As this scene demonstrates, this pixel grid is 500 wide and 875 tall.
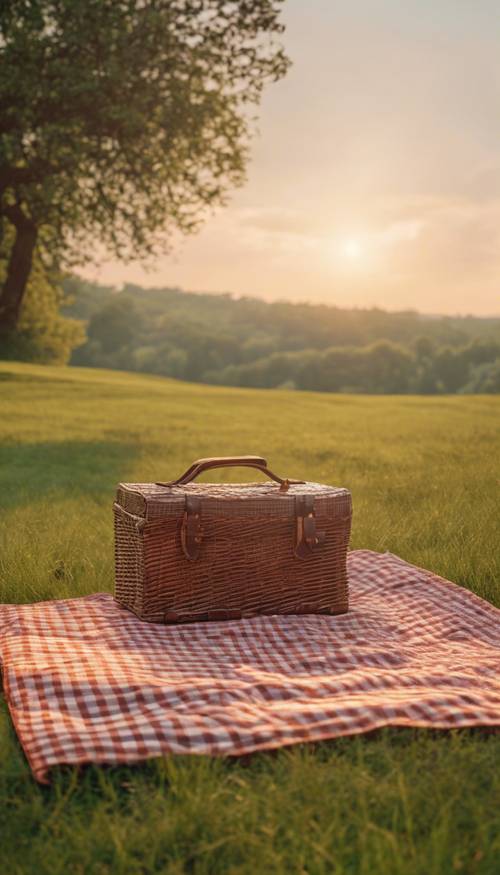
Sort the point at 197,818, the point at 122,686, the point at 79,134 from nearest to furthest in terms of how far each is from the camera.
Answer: the point at 197,818, the point at 122,686, the point at 79,134

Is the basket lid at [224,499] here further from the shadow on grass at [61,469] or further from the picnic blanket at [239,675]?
the shadow on grass at [61,469]

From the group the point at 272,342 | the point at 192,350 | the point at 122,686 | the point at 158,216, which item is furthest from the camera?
the point at 272,342

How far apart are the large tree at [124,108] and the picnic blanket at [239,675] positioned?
1766 centimetres

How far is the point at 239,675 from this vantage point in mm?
3760

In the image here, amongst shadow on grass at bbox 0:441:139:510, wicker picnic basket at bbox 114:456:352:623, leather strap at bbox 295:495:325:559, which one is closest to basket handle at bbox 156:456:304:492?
wicker picnic basket at bbox 114:456:352:623

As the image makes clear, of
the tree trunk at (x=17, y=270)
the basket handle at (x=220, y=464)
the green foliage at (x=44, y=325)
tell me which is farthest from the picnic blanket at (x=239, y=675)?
the green foliage at (x=44, y=325)

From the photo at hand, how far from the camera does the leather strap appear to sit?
481 cm

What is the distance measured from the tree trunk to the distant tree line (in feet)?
116

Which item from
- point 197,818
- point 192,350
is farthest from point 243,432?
point 192,350

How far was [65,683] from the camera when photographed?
3592mm

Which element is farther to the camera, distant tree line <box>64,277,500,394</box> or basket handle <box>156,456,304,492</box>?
distant tree line <box>64,277,500,394</box>

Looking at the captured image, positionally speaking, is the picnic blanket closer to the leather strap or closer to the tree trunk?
the leather strap

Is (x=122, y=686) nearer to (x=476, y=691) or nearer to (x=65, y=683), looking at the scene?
(x=65, y=683)

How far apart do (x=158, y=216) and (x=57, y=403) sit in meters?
6.93
